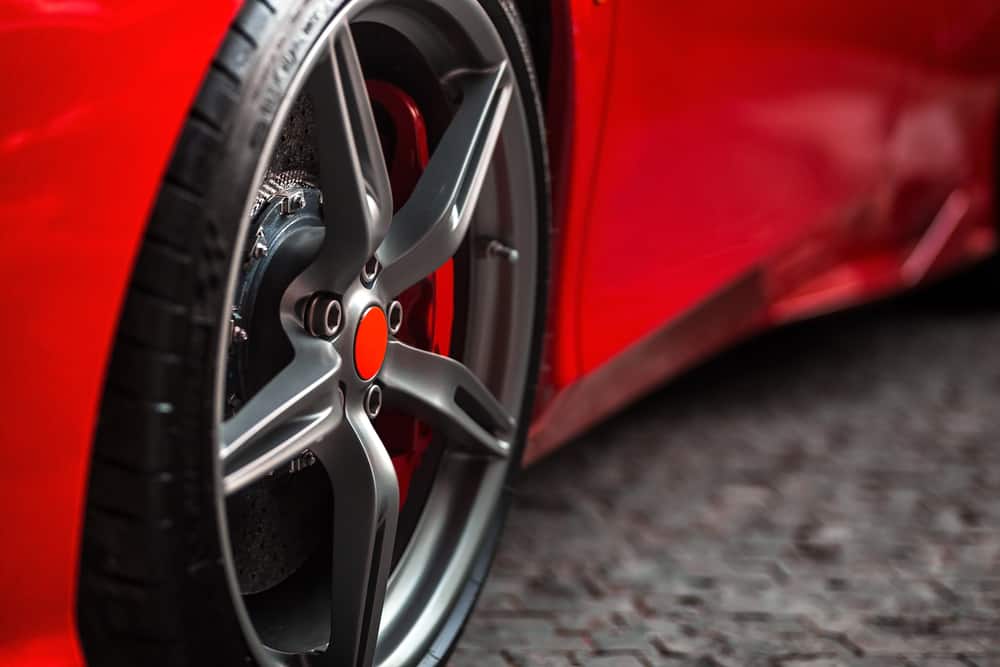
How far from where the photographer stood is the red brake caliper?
5.98 ft

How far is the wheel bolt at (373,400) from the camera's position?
5.56ft

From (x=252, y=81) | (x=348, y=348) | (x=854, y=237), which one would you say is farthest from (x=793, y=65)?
(x=252, y=81)

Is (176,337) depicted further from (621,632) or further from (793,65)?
(793,65)

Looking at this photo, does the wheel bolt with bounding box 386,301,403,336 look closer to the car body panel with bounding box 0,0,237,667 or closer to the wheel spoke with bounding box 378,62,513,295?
the wheel spoke with bounding box 378,62,513,295

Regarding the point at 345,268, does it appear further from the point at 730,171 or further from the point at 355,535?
the point at 730,171

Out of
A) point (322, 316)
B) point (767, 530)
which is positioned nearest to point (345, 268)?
point (322, 316)

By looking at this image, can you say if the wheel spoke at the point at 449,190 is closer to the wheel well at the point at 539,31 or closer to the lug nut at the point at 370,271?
the lug nut at the point at 370,271

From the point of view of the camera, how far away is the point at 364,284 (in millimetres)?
1664

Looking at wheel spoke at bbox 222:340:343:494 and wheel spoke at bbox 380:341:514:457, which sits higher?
wheel spoke at bbox 380:341:514:457

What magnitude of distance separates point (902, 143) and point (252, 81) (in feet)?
8.04

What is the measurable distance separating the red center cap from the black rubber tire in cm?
35

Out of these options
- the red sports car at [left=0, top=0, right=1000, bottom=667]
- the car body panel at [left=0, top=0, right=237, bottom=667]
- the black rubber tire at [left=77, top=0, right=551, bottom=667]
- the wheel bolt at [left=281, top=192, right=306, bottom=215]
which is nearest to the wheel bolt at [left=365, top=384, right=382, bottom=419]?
the red sports car at [left=0, top=0, right=1000, bottom=667]

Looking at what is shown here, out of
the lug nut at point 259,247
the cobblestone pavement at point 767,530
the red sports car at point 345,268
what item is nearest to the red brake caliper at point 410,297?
the red sports car at point 345,268

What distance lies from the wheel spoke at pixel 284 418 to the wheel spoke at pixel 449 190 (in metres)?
0.17
